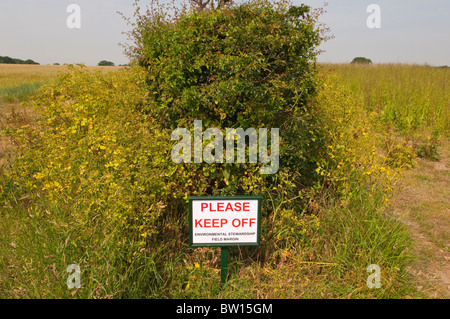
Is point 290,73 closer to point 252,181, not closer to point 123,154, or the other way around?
point 252,181

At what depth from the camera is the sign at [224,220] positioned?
8.78ft

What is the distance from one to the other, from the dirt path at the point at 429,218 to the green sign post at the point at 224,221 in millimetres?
1660

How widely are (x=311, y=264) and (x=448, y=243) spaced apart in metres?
2.06

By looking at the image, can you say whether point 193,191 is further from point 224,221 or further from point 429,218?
point 429,218

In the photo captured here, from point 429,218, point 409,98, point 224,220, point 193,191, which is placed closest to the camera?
point 224,220

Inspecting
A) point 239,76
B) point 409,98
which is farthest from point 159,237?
point 409,98

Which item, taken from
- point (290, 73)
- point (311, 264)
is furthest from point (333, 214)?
point (290, 73)

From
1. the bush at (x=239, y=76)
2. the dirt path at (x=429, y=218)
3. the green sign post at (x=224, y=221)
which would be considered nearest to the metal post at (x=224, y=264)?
the green sign post at (x=224, y=221)

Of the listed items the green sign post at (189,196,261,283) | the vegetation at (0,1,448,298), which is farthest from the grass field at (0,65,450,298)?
the green sign post at (189,196,261,283)

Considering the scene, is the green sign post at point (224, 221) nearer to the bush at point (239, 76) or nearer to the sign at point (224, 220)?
the sign at point (224, 220)

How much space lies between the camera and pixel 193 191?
3.36 metres

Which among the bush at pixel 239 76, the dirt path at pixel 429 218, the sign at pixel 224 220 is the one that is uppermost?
the bush at pixel 239 76

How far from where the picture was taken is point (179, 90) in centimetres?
331

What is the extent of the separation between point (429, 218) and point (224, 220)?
10.9ft
